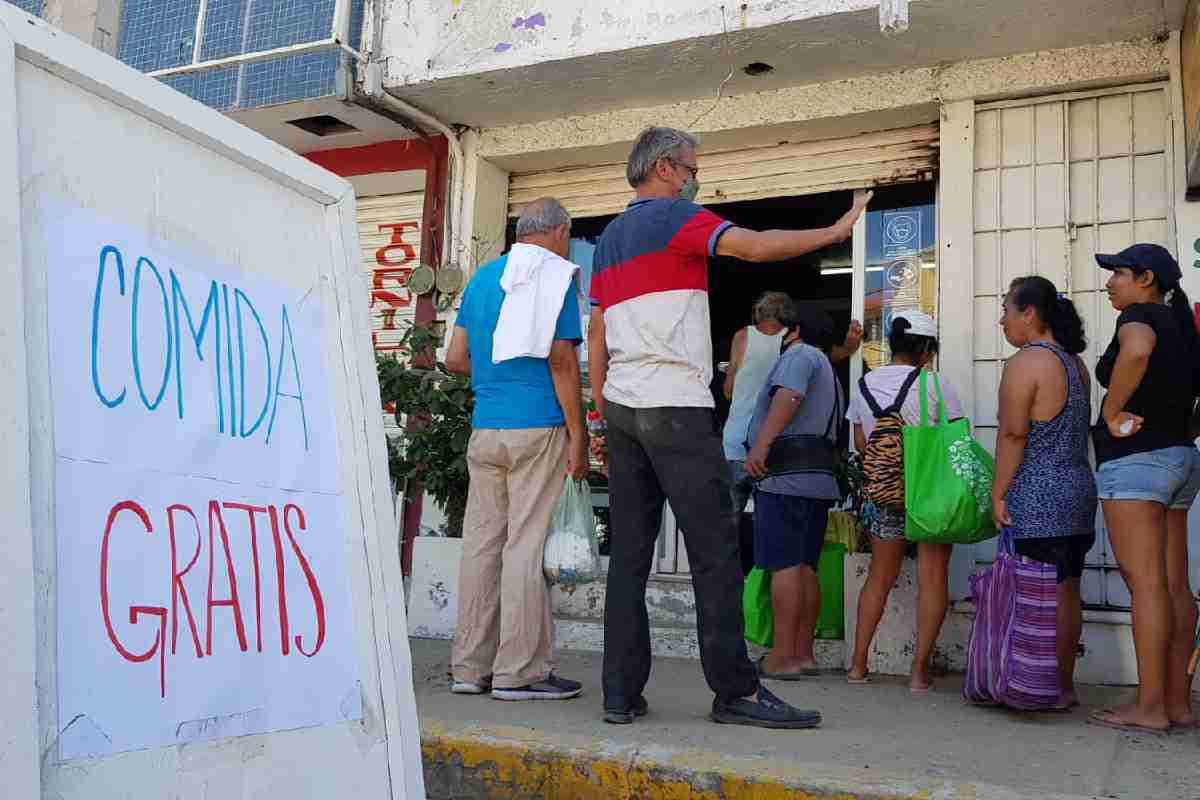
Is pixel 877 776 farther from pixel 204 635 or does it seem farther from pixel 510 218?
pixel 510 218

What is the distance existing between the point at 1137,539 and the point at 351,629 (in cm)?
312

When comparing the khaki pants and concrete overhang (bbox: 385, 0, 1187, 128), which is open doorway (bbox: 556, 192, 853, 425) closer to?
concrete overhang (bbox: 385, 0, 1187, 128)

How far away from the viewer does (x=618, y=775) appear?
11.1ft

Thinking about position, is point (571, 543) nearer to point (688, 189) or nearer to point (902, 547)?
point (688, 189)

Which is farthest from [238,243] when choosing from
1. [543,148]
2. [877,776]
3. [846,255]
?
[846,255]

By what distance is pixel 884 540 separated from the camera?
488cm

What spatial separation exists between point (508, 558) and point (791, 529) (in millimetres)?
1434

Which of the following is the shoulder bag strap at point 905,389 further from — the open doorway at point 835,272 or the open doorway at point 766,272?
the open doorway at point 766,272

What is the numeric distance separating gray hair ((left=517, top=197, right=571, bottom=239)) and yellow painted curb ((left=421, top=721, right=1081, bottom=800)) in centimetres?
190

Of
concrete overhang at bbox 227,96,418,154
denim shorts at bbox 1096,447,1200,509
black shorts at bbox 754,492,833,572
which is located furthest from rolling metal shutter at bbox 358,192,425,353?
denim shorts at bbox 1096,447,1200,509

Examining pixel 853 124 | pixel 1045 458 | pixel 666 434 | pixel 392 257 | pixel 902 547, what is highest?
pixel 853 124

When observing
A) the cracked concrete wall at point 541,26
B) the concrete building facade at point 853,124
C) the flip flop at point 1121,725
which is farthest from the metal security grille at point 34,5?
the flip flop at point 1121,725

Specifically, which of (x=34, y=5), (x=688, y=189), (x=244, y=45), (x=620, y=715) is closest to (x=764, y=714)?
(x=620, y=715)

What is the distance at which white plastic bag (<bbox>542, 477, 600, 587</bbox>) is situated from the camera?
14.0 feet
